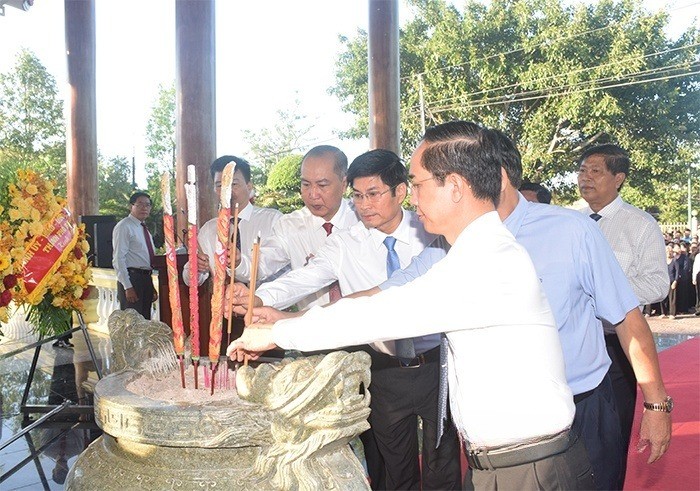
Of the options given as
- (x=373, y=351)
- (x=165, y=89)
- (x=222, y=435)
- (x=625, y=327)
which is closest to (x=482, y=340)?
(x=222, y=435)

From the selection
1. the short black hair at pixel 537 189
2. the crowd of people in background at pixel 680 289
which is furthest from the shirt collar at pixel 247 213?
the crowd of people in background at pixel 680 289

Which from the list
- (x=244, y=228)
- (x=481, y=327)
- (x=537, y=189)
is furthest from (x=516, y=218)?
(x=537, y=189)

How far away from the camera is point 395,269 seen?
274 cm

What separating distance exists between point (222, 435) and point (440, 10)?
64.1 ft

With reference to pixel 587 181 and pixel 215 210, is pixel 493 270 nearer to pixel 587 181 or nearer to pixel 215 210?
pixel 587 181

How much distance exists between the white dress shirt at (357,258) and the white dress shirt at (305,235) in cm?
51

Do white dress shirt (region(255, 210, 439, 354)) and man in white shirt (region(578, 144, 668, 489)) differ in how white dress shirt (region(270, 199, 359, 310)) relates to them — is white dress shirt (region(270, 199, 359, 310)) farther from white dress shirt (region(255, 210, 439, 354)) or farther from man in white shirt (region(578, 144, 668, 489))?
man in white shirt (region(578, 144, 668, 489))

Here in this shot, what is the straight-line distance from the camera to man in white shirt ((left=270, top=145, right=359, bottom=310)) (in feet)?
10.6

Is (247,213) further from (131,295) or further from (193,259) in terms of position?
(131,295)

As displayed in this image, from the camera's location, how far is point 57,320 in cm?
365

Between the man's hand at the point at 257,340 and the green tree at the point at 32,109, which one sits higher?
the green tree at the point at 32,109

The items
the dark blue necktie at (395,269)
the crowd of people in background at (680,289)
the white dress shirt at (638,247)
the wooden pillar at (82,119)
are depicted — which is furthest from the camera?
the crowd of people in background at (680,289)

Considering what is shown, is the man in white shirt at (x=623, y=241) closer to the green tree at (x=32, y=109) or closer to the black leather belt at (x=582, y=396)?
the black leather belt at (x=582, y=396)

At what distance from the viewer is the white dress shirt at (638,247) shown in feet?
10.0
